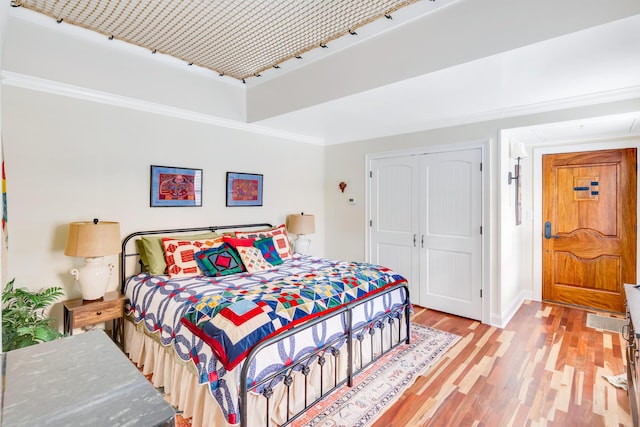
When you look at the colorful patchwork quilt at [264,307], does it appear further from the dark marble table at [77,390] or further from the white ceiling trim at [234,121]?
the white ceiling trim at [234,121]

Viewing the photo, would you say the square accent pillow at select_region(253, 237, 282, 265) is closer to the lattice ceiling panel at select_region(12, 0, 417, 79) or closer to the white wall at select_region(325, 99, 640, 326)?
the white wall at select_region(325, 99, 640, 326)

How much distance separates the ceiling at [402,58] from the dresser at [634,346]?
61.3 inches

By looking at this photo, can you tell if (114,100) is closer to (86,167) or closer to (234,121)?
(86,167)

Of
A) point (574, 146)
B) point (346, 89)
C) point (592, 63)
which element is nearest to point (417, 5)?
point (346, 89)

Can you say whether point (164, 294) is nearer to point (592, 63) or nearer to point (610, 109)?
point (592, 63)

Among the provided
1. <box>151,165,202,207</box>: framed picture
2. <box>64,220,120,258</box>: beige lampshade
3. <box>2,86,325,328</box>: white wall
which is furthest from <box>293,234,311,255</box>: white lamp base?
<box>64,220,120,258</box>: beige lampshade

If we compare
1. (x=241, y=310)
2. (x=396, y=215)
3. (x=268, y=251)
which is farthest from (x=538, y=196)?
(x=241, y=310)

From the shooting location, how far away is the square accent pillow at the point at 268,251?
334cm

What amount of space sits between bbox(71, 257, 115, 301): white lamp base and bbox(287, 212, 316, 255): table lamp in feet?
7.35

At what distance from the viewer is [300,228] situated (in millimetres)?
4371

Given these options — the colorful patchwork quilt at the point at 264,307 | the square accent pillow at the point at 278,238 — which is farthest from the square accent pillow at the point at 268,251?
the colorful patchwork quilt at the point at 264,307

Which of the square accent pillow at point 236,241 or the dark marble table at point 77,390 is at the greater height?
the square accent pillow at point 236,241

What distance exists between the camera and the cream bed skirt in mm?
1880

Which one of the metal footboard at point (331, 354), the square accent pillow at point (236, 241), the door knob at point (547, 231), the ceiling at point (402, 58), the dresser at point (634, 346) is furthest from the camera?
the door knob at point (547, 231)
